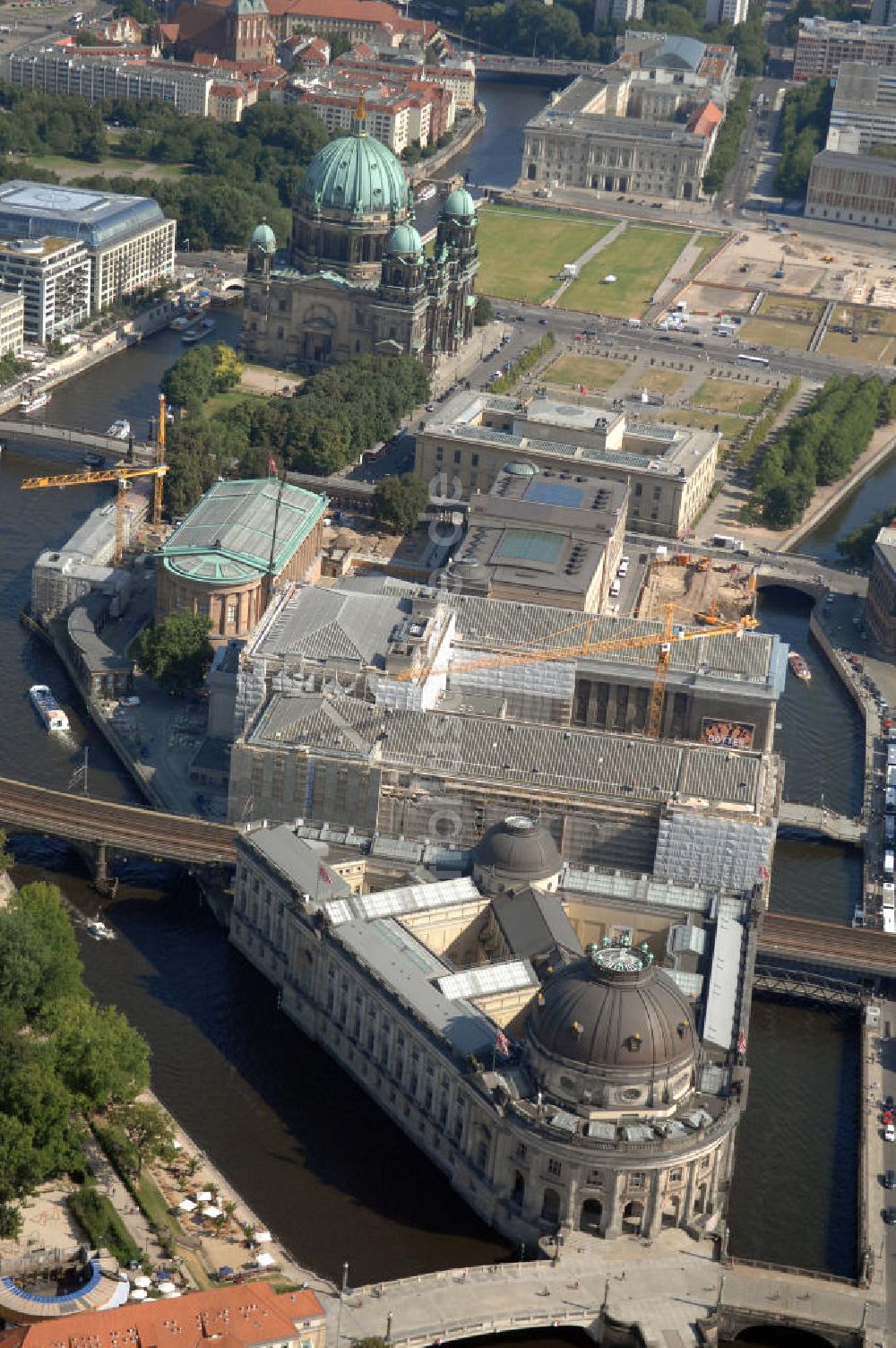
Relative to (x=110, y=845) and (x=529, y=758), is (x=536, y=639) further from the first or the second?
(x=110, y=845)

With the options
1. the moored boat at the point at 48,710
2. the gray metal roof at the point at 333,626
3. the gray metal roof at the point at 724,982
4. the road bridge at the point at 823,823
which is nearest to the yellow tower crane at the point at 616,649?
the gray metal roof at the point at 333,626

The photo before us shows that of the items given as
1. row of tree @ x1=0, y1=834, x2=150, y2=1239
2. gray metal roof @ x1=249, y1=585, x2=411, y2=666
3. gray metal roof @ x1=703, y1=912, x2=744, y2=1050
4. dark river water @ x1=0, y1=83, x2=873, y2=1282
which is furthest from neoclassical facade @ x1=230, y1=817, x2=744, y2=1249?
Result: gray metal roof @ x1=249, y1=585, x2=411, y2=666

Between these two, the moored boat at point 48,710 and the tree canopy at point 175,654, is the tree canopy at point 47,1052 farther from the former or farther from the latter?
the tree canopy at point 175,654

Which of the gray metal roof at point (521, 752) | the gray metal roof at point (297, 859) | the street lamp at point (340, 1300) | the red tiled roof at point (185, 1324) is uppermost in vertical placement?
the gray metal roof at point (521, 752)

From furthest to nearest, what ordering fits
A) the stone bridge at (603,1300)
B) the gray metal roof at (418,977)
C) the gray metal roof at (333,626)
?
the gray metal roof at (333,626) < the gray metal roof at (418,977) < the stone bridge at (603,1300)

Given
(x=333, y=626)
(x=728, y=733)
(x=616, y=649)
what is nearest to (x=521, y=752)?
(x=333, y=626)

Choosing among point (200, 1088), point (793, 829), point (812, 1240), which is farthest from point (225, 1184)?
point (793, 829)

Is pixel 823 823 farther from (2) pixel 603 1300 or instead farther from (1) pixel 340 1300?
(1) pixel 340 1300
